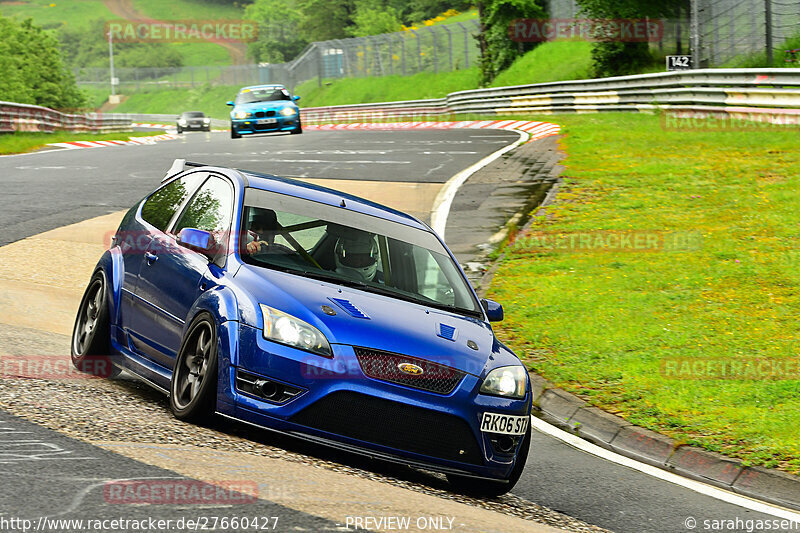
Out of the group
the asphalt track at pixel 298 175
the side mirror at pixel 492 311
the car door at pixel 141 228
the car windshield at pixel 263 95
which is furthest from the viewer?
the car windshield at pixel 263 95

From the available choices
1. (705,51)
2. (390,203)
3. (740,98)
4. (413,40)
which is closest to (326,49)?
(413,40)

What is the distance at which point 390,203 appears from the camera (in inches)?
668

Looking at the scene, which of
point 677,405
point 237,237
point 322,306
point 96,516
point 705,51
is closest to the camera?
point 96,516

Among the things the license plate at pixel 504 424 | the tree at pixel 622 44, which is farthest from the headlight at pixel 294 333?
the tree at pixel 622 44

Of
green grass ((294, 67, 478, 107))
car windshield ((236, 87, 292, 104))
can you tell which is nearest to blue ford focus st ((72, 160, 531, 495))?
car windshield ((236, 87, 292, 104))

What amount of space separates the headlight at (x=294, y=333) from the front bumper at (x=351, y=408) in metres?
0.04

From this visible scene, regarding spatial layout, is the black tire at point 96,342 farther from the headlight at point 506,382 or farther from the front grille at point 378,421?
the headlight at point 506,382

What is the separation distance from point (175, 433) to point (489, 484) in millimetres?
A: 1823

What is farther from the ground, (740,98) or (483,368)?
(740,98)

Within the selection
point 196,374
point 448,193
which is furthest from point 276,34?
point 196,374

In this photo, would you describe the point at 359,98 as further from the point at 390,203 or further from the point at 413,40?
the point at 390,203

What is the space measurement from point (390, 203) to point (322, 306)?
11052 mm

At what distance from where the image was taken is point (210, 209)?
727 cm

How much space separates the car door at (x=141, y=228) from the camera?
741 cm
